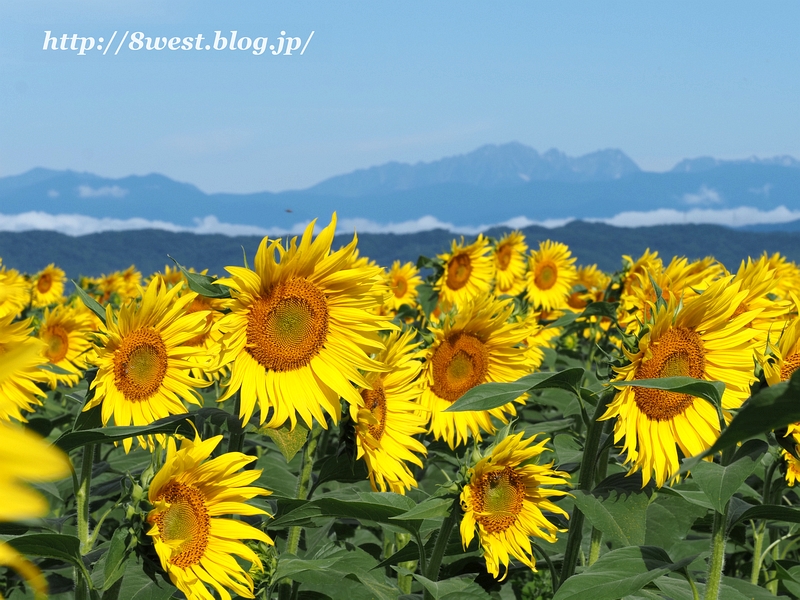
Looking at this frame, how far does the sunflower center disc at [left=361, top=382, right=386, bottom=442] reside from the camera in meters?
3.22

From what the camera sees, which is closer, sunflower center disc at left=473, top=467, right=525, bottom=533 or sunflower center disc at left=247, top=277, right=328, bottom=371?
sunflower center disc at left=473, top=467, right=525, bottom=533

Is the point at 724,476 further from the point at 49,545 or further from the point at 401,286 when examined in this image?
the point at 401,286

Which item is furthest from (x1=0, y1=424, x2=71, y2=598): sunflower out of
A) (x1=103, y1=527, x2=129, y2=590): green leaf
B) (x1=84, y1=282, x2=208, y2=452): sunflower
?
(x1=84, y1=282, x2=208, y2=452): sunflower

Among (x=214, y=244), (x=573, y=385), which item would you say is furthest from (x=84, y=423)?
(x=214, y=244)

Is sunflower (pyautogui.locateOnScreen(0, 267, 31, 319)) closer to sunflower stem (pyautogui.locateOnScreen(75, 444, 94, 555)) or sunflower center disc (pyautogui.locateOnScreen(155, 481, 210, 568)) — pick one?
sunflower stem (pyautogui.locateOnScreen(75, 444, 94, 555))

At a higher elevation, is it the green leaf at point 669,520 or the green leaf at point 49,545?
the green leaf at point 49,545

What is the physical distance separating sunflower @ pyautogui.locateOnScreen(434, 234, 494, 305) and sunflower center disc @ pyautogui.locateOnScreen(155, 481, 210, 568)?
459 centimetres

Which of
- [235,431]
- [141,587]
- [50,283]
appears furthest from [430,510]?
[50,283]

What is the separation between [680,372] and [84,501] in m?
2.06

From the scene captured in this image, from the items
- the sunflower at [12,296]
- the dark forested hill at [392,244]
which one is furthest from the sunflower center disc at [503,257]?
the dark forested hill at [392,244]

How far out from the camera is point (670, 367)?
2.58m

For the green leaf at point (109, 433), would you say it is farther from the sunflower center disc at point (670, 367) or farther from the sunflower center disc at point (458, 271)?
the sunflower center disc at point (458, 271)

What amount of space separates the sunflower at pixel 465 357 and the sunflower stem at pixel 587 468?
1.27m

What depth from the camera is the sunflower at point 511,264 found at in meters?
8.65
